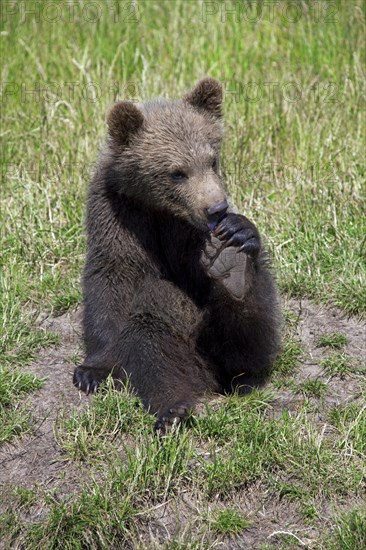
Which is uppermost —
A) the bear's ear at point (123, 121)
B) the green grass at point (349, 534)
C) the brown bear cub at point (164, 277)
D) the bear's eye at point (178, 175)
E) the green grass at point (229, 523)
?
the bear's ear at point (123, 121)

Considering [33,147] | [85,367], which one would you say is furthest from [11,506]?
[33,147]

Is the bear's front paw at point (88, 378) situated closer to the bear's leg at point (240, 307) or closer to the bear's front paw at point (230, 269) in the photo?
the bear's leg at point (240, 307)

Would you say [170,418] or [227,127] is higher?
[227,127]

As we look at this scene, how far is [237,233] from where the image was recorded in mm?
4844

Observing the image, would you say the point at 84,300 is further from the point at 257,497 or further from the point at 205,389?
the point at 257,497

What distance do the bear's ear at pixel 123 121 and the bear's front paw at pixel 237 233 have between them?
2.72 ft

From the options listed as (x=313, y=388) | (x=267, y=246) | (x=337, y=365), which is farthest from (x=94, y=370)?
(x=267, y=246)

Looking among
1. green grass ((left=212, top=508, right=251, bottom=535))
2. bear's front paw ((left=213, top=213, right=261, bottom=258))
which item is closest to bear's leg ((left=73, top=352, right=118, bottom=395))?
bear's front paw ((left=213, top=213, right=261, bottom=258))

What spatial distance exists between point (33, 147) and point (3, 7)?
2.58m

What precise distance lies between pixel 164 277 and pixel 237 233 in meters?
0.68

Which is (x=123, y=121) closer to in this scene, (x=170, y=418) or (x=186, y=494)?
(x=170, y=418)

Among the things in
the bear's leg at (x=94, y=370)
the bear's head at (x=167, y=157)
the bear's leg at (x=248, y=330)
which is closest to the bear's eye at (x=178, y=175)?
the bear's head at (x=167, y=157)

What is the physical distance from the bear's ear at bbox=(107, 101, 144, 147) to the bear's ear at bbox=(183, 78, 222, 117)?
0.43 meters

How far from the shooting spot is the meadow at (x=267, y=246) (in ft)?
14.0
